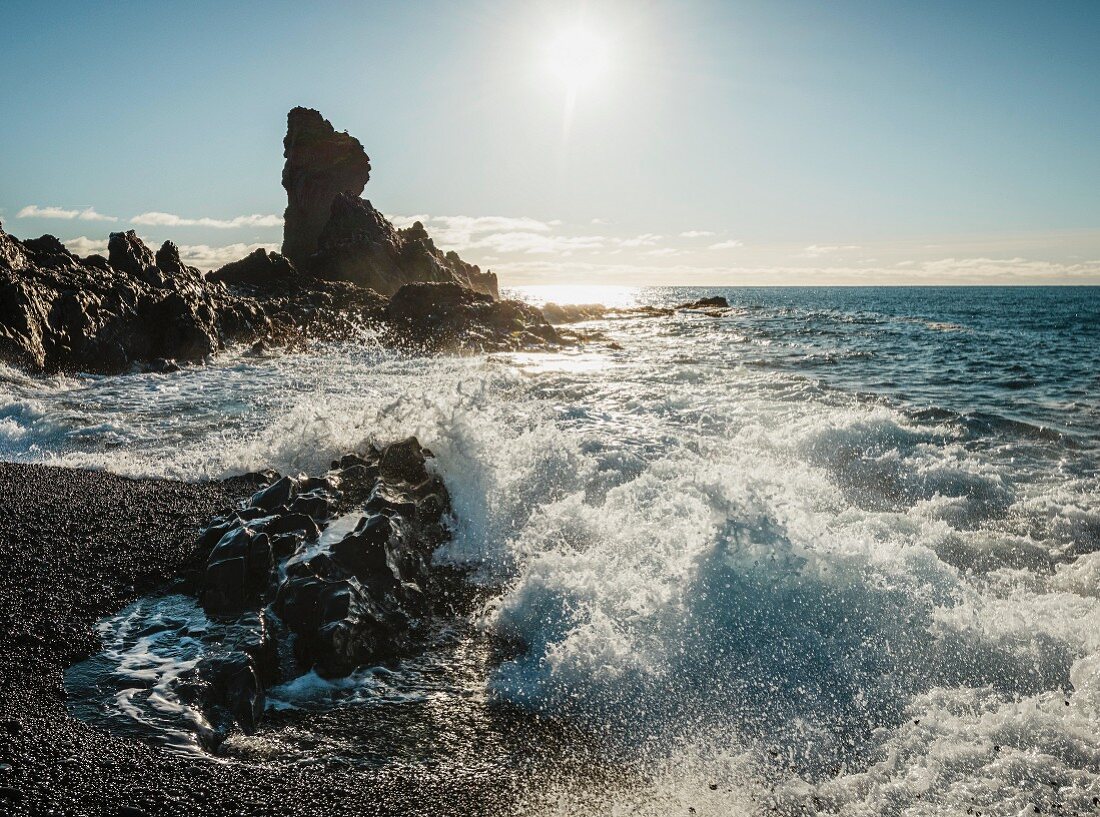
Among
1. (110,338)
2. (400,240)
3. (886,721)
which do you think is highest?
(400,240)

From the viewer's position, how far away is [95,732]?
3.93m

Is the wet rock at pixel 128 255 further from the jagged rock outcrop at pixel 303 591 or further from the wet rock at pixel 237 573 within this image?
the wet rock at pixel 237 573

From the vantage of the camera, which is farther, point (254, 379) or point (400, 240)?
point (400, 240)

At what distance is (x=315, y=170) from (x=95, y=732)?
234 feet

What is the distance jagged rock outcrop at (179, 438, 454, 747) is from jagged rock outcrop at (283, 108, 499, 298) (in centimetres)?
5033

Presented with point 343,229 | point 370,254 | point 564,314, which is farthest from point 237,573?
point 343,229

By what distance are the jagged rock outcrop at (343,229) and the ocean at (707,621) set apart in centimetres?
4562

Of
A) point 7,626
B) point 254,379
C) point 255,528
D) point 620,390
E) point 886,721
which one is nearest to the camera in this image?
point 886,721

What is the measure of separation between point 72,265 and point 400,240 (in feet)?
123

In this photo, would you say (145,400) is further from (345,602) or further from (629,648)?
(629,648)

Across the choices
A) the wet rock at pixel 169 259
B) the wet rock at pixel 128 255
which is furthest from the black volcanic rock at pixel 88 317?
the wet rock at pixel 169 259

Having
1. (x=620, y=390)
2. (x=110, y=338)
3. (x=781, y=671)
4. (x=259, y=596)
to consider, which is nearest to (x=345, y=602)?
(x=259, y=596)

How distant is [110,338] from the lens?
21906 mm

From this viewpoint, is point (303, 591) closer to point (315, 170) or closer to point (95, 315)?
point (95, 315)
